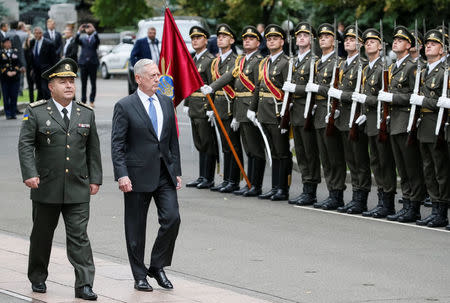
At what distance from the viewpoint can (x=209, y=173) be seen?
15008mm

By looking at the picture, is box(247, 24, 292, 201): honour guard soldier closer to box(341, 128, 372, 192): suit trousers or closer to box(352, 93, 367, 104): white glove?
box(341, 128, 372, 192): suit trousers

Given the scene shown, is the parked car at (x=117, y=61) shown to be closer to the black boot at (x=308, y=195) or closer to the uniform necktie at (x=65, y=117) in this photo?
the black boot at (x=308, y=195)

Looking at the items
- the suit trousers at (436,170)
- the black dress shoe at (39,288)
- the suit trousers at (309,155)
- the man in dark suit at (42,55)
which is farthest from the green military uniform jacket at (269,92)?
the man in dark suit at (42,55)

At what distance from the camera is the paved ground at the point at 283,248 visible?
893cm

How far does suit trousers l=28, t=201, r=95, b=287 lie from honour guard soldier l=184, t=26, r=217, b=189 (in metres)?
6.58

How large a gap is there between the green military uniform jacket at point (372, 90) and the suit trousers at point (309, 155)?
1032 mm

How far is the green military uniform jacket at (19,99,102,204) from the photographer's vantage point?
27.1 ft

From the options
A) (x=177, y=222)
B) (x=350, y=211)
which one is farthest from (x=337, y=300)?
(x=350, y=211)

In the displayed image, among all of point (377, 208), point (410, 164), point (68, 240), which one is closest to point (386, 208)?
point (377, 208)

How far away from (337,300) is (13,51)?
17.0m

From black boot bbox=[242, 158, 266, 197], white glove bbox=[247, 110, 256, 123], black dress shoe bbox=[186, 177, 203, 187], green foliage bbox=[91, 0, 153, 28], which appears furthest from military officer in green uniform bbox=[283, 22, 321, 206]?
green foliage bbox=[91, 0, 153, 28]

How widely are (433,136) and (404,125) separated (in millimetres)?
411

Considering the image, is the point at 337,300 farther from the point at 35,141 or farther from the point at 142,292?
the point at 35,141

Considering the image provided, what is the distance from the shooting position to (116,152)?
8.52m
